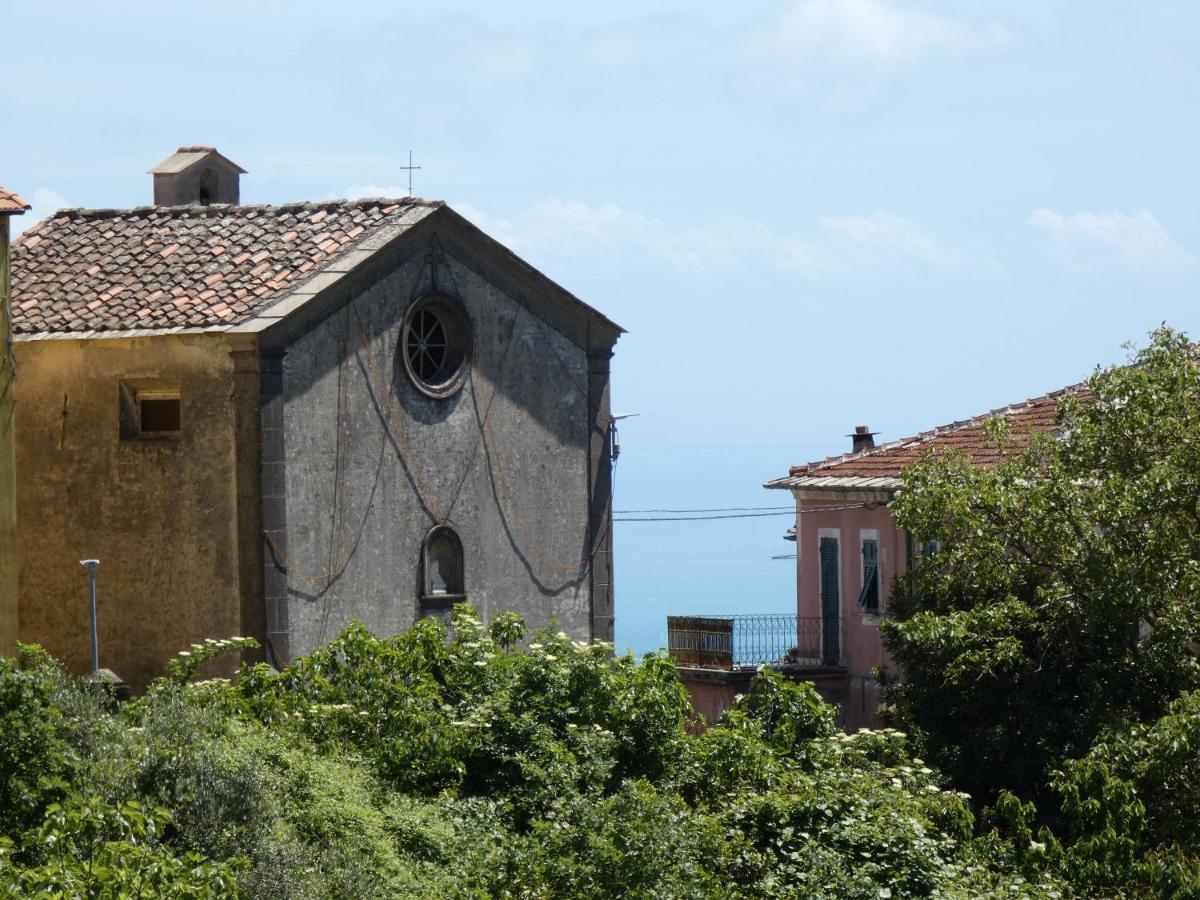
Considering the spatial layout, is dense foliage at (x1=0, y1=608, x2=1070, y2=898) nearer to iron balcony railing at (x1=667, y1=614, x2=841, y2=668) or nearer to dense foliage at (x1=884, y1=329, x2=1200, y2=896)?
dense foliage at (x1=884, y1=329, x2=1200, y2=896)

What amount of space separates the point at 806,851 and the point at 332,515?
8.92 metres

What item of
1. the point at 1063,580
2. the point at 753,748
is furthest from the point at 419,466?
→ the point at 1063,580

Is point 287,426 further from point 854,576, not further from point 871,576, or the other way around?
point 854,576

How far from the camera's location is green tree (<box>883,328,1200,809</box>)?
2253cm

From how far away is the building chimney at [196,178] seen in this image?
102ft

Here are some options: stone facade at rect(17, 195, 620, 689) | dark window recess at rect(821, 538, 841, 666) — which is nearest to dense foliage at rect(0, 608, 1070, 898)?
stone facade at rect(17, 195, 620, 689)

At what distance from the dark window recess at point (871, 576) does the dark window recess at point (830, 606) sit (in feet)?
3.06

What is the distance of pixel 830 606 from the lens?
36.9m

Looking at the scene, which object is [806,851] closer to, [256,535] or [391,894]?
[391,894]

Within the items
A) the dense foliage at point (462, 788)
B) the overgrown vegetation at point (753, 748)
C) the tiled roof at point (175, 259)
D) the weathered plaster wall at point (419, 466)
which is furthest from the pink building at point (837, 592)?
the tiled roof at point (175, 259)

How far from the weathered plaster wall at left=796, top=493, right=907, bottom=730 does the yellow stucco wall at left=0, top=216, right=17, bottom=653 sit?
15.7 m

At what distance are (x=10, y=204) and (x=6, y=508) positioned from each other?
11.1 feet

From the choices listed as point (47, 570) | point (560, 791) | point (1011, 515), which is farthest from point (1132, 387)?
point (47, 570)

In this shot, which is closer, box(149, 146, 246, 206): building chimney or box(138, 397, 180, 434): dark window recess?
box(138, 397, 180, 434): dark window recess
